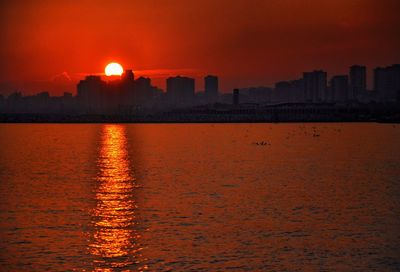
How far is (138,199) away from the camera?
1747 inches

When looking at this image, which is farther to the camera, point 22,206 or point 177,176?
point 177,176

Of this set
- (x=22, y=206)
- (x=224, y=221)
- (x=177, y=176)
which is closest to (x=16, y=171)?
(x=177, y=176)

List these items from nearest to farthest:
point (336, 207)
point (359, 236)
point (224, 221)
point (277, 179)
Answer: point (359, 236) < point (224, 221) < point (336, 207) < point (277, 179)

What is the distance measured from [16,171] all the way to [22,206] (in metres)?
28.8

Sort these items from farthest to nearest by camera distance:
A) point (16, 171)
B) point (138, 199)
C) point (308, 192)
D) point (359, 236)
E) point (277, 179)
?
1. point (16, 171)
2. point (277, 179)
3. point (308, 192)
4. point (138, 199)
5. point (359, 236)

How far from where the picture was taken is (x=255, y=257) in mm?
27734

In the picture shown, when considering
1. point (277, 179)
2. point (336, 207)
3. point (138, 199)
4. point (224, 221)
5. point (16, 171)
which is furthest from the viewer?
point (16, 171)

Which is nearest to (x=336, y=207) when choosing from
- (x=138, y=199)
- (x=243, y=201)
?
(x=243, y=201)

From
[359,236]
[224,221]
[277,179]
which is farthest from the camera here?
[277,179]

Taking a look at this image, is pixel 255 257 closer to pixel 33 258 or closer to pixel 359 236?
pixel 359 236

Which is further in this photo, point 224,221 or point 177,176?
point 177,176

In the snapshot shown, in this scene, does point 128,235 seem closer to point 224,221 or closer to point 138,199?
point 224,221

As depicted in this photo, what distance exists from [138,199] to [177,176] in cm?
1729

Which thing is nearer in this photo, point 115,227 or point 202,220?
point 115,227
